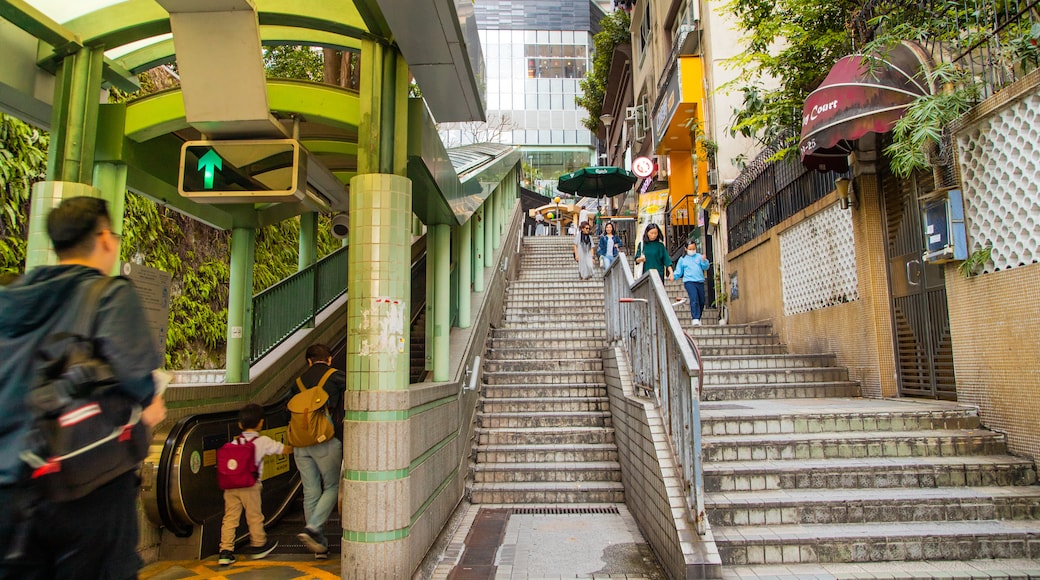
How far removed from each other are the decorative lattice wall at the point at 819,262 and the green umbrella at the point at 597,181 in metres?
8.86

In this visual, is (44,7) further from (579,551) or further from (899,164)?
A: (899,164)

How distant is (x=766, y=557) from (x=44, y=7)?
6.44 metres

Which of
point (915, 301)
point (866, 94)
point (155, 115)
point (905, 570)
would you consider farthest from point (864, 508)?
point (155, 115)

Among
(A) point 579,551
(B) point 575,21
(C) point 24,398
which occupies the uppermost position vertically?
(B) point 575,21

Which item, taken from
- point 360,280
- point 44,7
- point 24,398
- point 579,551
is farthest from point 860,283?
point 44,7

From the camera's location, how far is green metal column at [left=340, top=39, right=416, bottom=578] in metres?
3.91

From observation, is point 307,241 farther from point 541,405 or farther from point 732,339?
point 732,339

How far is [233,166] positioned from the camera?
4664 mm

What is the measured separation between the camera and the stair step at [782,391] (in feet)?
22.4

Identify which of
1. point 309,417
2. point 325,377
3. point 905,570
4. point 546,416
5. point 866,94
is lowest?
point 905,570

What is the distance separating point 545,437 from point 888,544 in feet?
11.9

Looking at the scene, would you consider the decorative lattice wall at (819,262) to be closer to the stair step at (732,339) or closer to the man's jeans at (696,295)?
the stair step at (732,339)

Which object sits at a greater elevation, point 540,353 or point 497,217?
point 497,217

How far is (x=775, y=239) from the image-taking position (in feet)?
30.1
